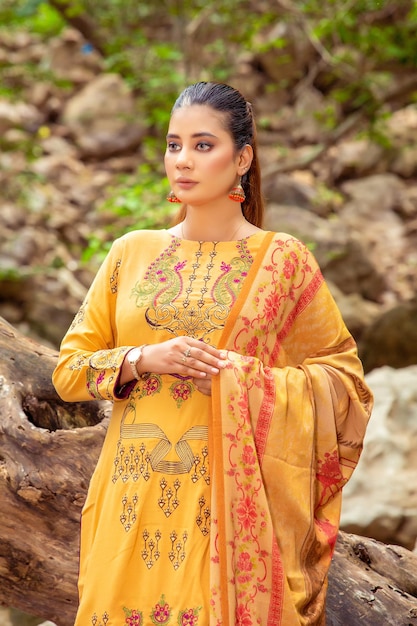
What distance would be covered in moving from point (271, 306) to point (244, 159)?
40cm

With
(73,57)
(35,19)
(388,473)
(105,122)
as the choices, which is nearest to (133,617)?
(388,473)

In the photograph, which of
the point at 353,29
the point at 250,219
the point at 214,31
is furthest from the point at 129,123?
the point at 250,219

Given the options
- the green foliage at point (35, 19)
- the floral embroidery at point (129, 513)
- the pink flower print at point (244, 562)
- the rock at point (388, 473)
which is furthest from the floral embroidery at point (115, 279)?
the green foliage at point (35, 19)

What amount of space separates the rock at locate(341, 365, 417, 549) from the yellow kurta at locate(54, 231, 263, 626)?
2581 mm

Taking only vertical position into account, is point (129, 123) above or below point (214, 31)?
below

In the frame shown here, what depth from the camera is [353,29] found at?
744cm

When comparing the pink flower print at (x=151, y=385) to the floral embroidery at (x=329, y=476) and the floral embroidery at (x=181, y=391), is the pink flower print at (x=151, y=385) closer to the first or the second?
the floral embroidery at (x=181, y=391)

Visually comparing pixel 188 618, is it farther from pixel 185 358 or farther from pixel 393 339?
pixel 393 339

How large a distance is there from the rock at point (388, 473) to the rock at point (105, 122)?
6.66 metres

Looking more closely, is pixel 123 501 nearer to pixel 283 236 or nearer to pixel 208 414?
pixel 208 414

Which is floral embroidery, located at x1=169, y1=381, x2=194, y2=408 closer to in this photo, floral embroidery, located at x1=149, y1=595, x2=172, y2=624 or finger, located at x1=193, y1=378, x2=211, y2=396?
finger, located at x1=193, y1=378, x2=211, y2=396

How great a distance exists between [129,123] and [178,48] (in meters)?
1.75

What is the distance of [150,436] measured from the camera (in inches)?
76.9

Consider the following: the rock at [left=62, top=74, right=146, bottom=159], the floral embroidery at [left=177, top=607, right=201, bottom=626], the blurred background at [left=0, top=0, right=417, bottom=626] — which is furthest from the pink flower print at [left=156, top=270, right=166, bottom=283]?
the rock at [left=62, top=74, right=146, bottom=159]
